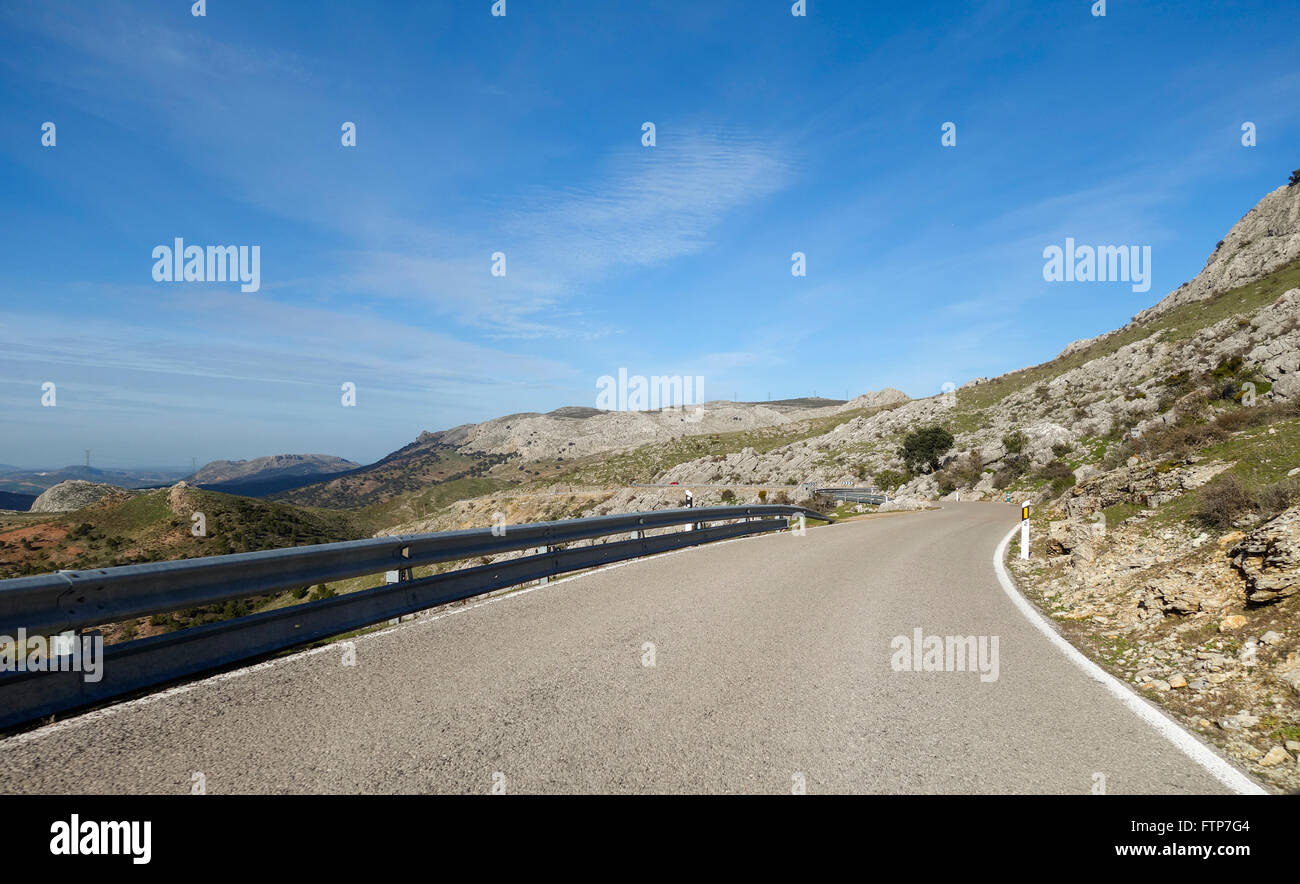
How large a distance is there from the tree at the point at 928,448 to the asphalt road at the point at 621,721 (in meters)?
52.4

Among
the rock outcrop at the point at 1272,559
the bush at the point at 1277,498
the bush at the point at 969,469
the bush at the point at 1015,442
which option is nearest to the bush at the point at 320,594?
the rock outcrop at the point at 1272,559

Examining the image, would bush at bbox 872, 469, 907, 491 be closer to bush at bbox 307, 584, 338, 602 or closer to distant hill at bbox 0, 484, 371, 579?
distant hill at bbox 0, 484, 371, 579

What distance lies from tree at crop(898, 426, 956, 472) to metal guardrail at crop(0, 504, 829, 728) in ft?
173

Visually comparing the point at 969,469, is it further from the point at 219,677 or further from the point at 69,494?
the point at 69,494

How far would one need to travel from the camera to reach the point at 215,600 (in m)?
4.96

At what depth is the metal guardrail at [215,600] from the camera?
3887mm

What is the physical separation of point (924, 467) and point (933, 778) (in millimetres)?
56452

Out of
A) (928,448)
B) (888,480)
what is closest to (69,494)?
(888,480)

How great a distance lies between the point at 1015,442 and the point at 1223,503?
135ft

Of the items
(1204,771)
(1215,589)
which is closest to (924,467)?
(1215,589)

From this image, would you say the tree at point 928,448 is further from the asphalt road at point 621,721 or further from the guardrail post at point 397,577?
the guardrail post at point 397,577

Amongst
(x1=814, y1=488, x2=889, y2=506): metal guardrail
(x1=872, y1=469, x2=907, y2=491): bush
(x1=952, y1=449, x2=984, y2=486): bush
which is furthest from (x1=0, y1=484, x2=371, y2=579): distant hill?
(x1=952, y1=449, x2=984, y2=486): bush
